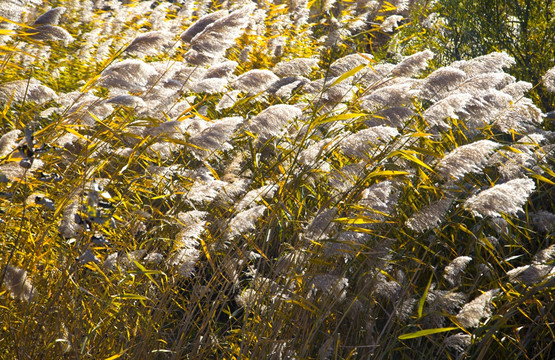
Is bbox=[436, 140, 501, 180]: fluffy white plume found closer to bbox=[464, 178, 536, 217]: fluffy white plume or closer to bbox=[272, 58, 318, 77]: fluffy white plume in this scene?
bbox=[464, 178, 536, 217]: fluffy white plume

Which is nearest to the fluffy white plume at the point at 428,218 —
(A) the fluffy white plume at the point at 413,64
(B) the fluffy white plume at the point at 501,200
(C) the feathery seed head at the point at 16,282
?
(B) the fluffy white plume at the point at 501,200

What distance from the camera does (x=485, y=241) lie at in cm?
266

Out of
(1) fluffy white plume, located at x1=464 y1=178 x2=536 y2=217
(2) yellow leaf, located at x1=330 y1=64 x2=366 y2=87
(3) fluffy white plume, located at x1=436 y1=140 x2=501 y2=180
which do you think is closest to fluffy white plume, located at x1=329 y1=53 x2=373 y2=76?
(2) yellow leaf, located at x1=330 y1=64 x2=366 y2=87

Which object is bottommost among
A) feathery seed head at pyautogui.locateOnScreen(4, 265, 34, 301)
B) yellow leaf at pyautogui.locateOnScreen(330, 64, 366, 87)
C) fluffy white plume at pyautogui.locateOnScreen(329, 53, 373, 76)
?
feathery seed head at pyautogui.locateOnScreen(4, 265, 34, 301)

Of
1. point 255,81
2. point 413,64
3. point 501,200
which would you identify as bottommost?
point 501,200

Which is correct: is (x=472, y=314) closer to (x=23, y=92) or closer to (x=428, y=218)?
(x=428, y=218)

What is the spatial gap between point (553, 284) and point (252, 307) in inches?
51.3

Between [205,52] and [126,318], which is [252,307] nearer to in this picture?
[126,318]

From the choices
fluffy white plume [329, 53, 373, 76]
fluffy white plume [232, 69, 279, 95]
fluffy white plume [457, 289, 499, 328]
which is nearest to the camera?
fluffy white plume [457, 289, 499, 328]

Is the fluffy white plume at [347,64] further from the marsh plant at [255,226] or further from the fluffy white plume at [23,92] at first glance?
the fluffy white plume at [23,92]

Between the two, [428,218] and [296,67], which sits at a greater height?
[296,67]

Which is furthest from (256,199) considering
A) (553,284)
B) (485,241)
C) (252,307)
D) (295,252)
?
(553,284)

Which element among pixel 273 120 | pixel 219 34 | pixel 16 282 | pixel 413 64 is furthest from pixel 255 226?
pixel 413 64

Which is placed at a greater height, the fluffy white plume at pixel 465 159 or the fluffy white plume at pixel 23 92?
the fluffy white plume at pixel 465 159
